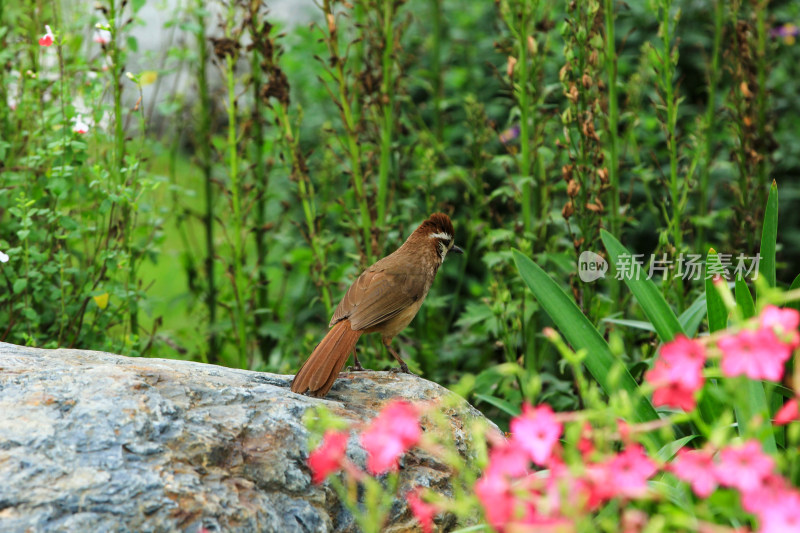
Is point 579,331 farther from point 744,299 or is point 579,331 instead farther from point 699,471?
point 699,471

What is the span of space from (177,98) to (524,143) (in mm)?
2401

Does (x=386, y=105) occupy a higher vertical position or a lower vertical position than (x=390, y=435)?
higher

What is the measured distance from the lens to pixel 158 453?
2.31 meters

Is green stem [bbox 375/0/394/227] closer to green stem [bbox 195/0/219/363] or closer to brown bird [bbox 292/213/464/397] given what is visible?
brown bird [bbox 292/213/464/397]

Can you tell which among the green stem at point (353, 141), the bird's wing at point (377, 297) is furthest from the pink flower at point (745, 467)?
the green stem at point (353, 141)

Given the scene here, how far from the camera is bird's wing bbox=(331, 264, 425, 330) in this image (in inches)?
141

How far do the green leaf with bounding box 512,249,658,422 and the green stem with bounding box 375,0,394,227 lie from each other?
1.44 meters

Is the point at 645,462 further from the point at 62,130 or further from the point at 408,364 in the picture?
the point at 62,130

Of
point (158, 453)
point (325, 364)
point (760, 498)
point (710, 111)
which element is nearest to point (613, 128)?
point (710, 111)

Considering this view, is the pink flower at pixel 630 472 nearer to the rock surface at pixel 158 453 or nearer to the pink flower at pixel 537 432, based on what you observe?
the pink flower at pixel 537 432

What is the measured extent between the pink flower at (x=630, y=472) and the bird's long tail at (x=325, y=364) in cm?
179

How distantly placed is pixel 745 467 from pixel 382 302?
246cm

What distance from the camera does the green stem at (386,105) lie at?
171 inches

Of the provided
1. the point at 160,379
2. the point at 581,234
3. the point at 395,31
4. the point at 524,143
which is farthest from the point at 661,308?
the point at 395,31
